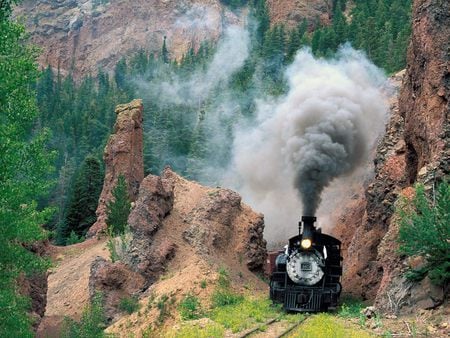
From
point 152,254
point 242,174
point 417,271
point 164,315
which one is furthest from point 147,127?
point 417,271

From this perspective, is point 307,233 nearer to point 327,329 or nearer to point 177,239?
point 327,329

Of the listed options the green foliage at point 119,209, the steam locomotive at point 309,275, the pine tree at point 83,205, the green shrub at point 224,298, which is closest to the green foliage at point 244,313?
the green shrub at point 224,298

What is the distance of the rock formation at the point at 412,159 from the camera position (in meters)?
17.4

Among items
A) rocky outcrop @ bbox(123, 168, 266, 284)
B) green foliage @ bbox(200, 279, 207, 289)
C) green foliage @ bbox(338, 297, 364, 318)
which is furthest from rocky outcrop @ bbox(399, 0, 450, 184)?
rocky outcrop @ bbox(123, 168, 266, 284)

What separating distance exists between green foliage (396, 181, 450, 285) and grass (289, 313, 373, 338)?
2.26 m

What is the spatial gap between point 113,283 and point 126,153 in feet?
69.4

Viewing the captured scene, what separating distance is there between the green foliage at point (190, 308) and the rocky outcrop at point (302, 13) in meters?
79.4

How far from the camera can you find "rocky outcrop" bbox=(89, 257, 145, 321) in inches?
956

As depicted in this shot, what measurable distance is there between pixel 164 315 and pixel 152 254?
5411 millimetres

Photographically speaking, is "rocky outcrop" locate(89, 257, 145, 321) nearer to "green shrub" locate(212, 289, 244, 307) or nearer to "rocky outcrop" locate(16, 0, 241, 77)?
"green shrub" locate(212, 289, 244, 307)

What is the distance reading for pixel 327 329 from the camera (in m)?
15.4

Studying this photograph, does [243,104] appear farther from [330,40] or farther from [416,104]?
[416,104]

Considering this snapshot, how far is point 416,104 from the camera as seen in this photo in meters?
20.9

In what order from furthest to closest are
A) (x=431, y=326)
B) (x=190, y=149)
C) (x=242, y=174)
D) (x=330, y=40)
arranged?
(x=330, y=40) → (x=190, y=149) → (x=242, y=174) → (x=431, y=326)
